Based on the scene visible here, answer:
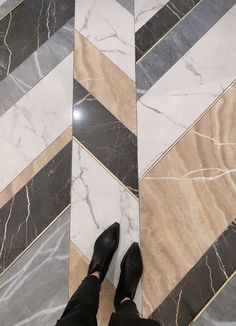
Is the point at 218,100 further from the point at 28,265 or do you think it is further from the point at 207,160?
the point at 28,265

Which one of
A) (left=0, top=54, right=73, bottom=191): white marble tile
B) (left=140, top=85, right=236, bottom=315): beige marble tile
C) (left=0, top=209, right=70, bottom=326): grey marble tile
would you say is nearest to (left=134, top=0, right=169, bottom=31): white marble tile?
(left=0, top=54, right=73, bottom=191): white marble tile

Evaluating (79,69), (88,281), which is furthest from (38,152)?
(88,281)

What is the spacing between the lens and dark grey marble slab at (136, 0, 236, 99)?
1.49m

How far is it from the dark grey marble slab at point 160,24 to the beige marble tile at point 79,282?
2.40ft

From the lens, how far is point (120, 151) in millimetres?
1419

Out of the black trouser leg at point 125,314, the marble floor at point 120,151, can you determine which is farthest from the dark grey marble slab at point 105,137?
the black trouser leg at point 125,314

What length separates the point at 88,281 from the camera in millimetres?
1241

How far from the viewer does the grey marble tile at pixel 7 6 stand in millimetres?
1593

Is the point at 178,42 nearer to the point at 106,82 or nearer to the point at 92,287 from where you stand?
the point at 106,82

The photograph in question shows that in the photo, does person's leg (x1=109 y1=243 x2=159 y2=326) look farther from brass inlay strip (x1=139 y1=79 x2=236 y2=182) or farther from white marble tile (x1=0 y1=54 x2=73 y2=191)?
white marble tile (x1=0 y1=54 x2=73 y2=191)

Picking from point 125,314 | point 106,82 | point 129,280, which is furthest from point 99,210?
point 106,82

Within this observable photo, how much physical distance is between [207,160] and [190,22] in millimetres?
537

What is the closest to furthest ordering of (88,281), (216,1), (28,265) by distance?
(88,281) → (28,265) → (216,1)

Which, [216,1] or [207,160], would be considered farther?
[216,1]
